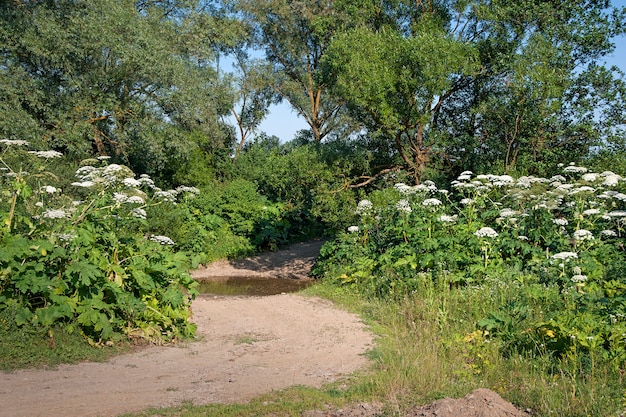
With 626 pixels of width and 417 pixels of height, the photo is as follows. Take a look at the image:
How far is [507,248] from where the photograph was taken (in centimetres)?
1091

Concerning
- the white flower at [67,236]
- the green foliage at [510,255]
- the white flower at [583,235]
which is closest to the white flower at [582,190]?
the green foliage at [510,255]

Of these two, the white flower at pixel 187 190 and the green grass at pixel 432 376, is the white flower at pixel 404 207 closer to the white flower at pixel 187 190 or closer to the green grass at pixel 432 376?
the green grass at pixel 432 376

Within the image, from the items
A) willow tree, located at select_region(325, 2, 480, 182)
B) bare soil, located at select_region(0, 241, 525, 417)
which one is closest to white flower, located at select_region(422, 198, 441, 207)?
bare soil, located at select_region(0, 241, 525, 417)

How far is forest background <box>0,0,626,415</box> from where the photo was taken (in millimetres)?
7387

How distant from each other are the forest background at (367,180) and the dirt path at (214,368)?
76 centimetres

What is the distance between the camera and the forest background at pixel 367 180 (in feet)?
24.2

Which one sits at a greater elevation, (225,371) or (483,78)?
(483,78)

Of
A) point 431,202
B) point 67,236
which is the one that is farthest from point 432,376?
point 431,202

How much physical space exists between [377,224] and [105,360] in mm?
7411

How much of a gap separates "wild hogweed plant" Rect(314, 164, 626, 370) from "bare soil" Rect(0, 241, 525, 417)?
66.5 inches

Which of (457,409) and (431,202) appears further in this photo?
(431,202)

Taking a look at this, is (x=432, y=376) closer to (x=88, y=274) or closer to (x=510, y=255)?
(x=88, y=274)

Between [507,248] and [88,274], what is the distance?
23.4 ft

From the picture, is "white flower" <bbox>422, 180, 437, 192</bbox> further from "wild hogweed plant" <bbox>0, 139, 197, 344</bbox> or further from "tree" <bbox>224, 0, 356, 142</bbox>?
"tree" <bbox>224, 0, 356, 142</bbox>
